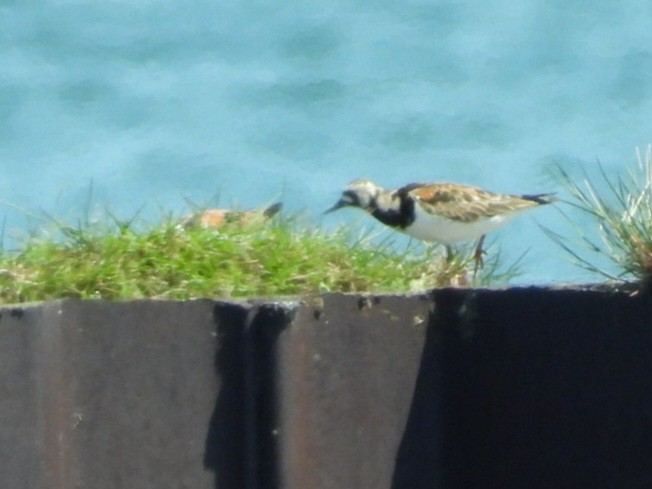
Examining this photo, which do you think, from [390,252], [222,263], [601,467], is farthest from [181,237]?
[601,467]

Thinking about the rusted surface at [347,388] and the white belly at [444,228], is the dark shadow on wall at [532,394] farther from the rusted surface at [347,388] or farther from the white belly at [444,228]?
the white belly at [444,228]

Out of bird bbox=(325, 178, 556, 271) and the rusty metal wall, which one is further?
bird bbox=(325, 178, 556, 271)

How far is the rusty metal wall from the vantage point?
6.63ft

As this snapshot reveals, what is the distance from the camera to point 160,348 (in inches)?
81.7

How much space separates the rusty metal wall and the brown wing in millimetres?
4082

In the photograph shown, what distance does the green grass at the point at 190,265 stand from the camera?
8.51 ft

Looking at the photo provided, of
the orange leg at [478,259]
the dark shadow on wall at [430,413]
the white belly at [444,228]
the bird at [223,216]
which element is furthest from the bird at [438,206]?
the dark shadow on wall at [430,413]

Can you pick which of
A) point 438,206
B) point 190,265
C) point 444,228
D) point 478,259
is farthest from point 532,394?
point 438,206

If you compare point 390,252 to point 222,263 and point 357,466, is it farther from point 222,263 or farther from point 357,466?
point 357,466

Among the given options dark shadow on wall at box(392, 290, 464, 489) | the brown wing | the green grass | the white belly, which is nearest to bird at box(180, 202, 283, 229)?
the green grass

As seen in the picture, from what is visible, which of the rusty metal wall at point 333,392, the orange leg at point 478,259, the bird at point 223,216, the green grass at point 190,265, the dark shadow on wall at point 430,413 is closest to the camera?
the rusty metal wall at point 333,392

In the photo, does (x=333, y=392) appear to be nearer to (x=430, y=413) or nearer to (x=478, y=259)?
(x=430, y=413)

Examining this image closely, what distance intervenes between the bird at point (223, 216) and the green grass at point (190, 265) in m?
0.07

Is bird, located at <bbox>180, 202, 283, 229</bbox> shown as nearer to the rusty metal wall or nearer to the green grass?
the green grass
